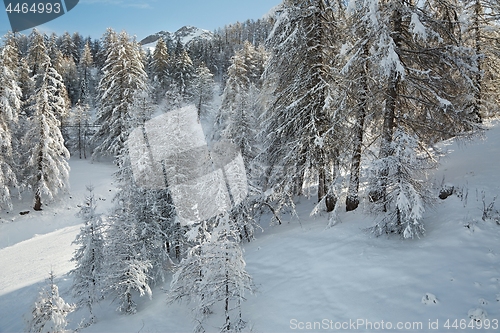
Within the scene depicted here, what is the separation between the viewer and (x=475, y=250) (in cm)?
654

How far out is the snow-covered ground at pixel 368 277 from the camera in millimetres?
5684

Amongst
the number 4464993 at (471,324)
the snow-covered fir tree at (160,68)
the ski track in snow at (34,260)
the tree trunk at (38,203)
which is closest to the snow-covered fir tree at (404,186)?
the number 4464993 at (471,324)

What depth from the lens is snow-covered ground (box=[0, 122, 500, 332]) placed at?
5.68m

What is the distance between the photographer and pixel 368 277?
683 centimetres

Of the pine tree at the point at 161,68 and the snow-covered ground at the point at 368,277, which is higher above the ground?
the pine tree at the point at 161,68

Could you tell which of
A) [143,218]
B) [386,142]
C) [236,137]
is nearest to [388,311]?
[386,142]

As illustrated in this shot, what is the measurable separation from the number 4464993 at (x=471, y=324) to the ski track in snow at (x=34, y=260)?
45.8ft

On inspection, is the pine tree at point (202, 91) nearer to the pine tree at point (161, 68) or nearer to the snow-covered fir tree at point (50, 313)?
the pine tree at point (161, 68)

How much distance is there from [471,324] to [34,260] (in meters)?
19.4

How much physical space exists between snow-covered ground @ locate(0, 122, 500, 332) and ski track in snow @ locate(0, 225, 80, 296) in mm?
1366

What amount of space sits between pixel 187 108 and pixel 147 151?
3.17 meters

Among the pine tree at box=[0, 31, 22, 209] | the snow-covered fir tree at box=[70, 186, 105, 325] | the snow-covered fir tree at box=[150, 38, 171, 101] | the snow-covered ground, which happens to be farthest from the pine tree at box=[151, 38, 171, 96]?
the snow-covered fir tree at box=[70, 186, 105, 325]

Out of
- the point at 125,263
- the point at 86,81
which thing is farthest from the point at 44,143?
the point at 86,81

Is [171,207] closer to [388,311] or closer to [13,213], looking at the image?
[388,311]
